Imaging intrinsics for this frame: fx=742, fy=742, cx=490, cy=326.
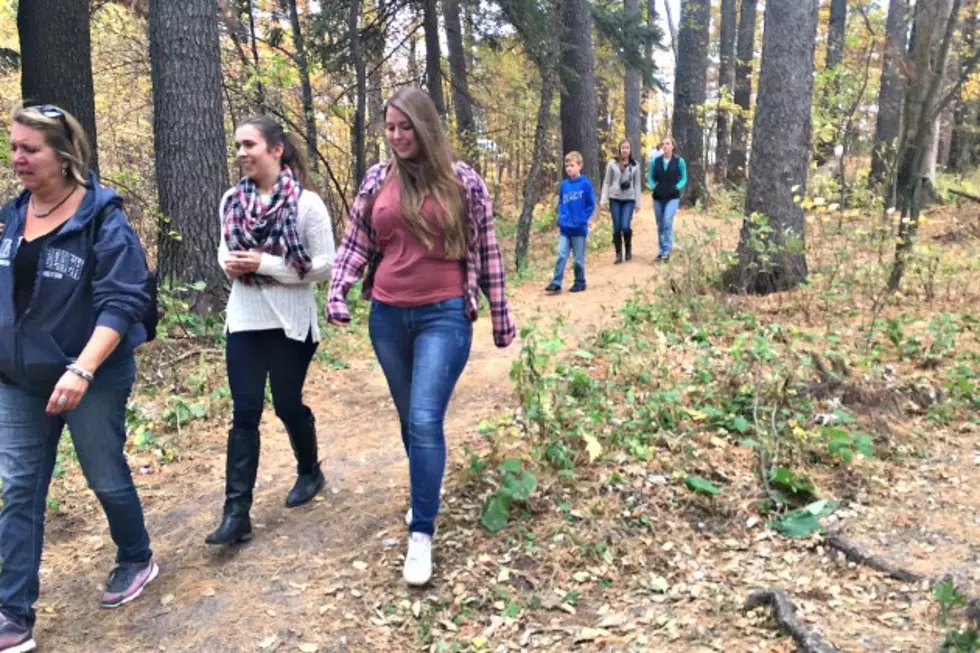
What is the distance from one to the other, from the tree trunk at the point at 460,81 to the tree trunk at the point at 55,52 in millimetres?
8155

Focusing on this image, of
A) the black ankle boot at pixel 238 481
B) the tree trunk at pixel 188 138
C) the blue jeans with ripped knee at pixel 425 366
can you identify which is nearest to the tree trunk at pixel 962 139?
the tree trunk at pixel 188 138

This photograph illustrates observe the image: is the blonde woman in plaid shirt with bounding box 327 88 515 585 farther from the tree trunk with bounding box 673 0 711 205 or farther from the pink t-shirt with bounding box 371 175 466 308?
the tree trunk with bounding box 673 0 711 205

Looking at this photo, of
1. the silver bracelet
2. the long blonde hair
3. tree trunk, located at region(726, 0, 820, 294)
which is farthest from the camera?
tree trunk, located at region(726, 0, 820, 294)

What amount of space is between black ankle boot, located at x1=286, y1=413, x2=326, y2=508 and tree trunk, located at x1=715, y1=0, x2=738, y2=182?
17.4m

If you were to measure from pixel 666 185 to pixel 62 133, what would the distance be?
30.2 ft

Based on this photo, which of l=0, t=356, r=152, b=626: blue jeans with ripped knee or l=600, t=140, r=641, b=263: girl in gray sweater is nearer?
l=0, t=356, r=152, b=626: blue jeans with ripped knee

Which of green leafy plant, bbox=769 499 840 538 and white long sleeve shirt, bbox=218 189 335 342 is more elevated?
white long sleeve shirt, bbox=218 189 335 342

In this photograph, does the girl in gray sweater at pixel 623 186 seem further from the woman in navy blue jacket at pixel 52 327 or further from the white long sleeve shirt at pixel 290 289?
the woman in navy blue jacket at pixel 52 327

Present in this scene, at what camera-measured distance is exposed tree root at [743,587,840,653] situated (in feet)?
8.49

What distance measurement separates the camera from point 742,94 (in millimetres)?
19797

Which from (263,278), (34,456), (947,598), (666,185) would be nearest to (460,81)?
(666,185)

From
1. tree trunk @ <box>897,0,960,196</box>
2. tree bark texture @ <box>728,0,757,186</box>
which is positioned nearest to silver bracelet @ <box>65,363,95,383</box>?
tree trunk @ <box>897,0,960,196</box>

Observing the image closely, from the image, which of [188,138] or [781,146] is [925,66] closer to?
[781,146]

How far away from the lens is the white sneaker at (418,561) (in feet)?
10.8
